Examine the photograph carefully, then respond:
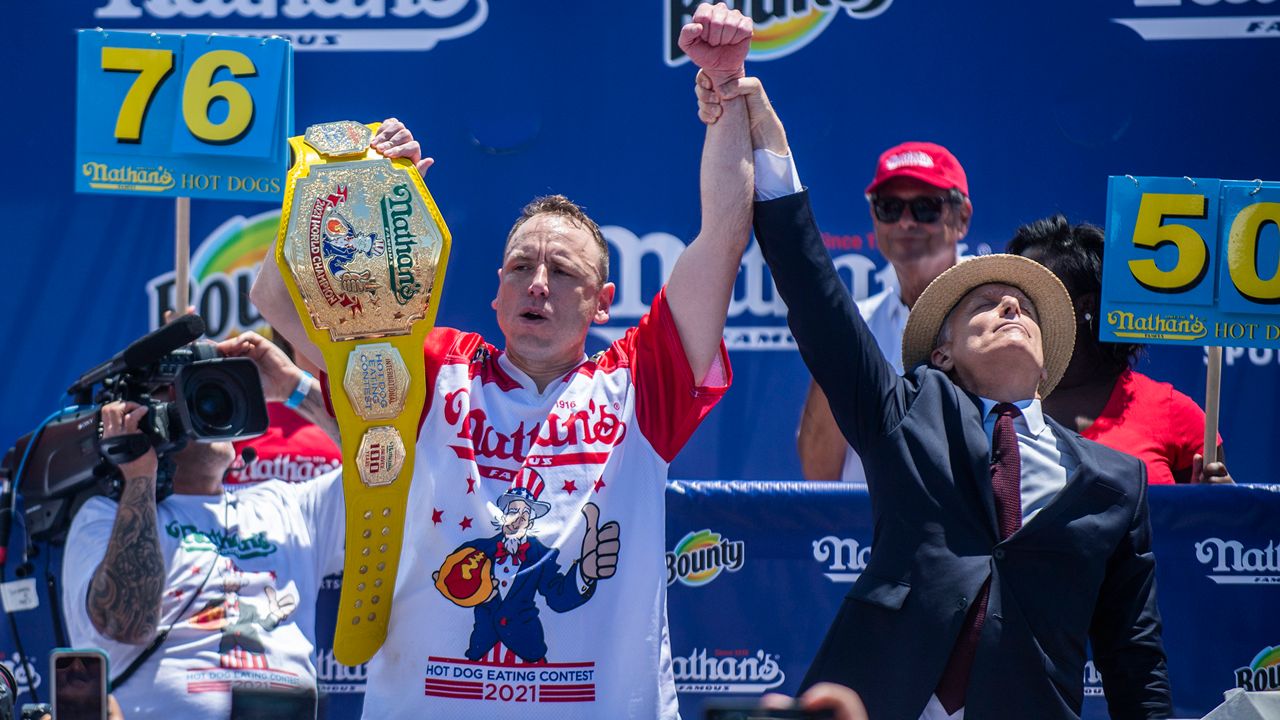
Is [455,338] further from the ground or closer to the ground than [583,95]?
closer to the ground

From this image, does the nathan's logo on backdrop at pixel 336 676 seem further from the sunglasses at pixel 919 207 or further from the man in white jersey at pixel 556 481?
the sunglasses at pixel 919 207

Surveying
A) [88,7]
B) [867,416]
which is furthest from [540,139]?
[867,416]

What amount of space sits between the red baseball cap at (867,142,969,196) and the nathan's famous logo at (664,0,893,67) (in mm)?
790

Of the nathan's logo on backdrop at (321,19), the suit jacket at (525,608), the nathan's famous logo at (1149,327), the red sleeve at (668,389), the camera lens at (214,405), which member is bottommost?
the suit jacket at (525,608)

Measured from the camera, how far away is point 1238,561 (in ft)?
10.8

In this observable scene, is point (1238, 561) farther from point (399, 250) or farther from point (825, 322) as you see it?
point (399, 250)

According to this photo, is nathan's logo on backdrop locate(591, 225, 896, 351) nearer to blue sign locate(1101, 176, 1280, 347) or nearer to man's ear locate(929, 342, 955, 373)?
blue sign locate(1101, 176, 1280, 347)

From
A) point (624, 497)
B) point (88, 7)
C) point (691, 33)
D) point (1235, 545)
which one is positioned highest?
point (88, 7)

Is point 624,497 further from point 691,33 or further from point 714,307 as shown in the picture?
point 691,33

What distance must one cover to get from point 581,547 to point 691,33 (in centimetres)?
86

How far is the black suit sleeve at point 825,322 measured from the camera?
7.40ft

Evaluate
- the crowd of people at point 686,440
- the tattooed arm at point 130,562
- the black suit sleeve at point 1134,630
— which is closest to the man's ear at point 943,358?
the crowd of people at point 686,440

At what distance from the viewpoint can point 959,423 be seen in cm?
238

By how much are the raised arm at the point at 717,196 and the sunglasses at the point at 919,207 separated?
140 cm
